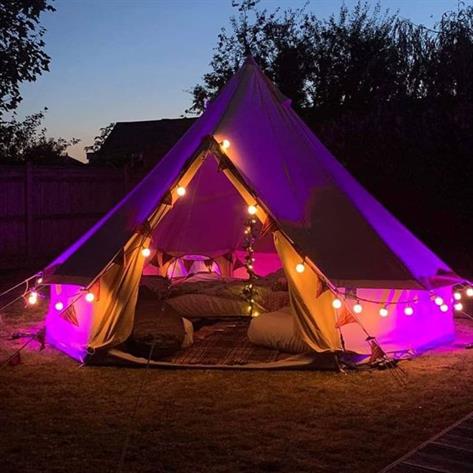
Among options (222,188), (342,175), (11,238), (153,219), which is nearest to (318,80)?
(11,238)

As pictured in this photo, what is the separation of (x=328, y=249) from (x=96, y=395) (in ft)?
6.90

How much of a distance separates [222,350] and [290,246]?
113cm

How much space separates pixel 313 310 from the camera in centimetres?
611

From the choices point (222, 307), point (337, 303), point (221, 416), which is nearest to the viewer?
point (221, 416)

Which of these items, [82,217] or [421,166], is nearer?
[421,166]

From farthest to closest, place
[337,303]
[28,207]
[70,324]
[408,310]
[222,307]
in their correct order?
[28,207], [222,307], [70,324], [408,310], [337,303]

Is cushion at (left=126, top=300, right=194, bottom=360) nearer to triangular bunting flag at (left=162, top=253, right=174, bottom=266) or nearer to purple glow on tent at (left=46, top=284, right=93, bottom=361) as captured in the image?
purple glow on tent at (left=46, top=284, right=93, bottom=361)

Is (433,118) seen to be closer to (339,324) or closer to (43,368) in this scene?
(339,324)

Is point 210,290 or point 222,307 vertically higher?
point 210,290

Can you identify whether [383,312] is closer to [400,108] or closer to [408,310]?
[408,310]

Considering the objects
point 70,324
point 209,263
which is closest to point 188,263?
point 209,263

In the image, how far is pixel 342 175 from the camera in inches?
285

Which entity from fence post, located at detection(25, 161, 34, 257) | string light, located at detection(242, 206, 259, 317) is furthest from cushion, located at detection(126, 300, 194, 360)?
fence post, located at detection(25, 161, 34, 257)

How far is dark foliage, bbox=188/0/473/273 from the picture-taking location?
11703 mm
